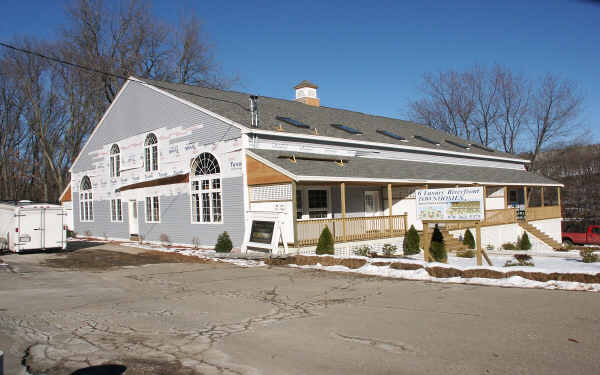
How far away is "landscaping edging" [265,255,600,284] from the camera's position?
10.0 metres

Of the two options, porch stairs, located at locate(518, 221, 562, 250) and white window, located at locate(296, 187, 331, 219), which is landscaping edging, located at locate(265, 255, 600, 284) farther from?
porch stairs, located at locate(518, 221, 562, 250)

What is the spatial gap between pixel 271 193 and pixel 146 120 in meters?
9.43

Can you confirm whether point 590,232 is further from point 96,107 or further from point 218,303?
point 96,107

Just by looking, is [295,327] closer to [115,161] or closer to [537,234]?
[115,161]

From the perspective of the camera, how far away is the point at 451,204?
531 inches

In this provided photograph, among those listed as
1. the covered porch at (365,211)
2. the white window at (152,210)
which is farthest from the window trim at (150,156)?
the covered porch at (365,211)

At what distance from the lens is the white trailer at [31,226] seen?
1912cm

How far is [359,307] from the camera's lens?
8.64m

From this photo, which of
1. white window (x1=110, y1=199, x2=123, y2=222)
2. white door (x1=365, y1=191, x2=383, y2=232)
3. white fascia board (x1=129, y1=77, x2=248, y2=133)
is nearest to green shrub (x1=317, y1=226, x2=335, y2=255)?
white fascia board (x1=129, y1=77, x2=248, y2=133)

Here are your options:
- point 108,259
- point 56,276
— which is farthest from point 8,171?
point 56,276

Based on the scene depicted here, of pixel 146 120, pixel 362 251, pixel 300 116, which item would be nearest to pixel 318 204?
pixel 362 251

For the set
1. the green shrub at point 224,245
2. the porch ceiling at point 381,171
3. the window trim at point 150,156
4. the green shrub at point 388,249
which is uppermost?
the window trim at point 150,156

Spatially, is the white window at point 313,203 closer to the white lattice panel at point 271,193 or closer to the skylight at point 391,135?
the white lattice panel at point 271,193

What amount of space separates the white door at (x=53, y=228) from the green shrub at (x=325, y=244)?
10897 millimetres
